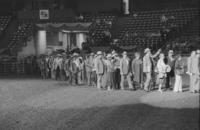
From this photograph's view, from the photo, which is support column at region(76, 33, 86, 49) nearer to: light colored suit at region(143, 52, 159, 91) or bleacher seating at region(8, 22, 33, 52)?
bleacher seating at region(8, 22, 33, 52)

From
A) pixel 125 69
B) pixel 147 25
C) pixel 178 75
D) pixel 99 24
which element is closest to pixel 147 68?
pixel 125 69

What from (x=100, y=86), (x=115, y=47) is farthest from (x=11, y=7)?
(x=100, y=86)

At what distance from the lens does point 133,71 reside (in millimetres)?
17578

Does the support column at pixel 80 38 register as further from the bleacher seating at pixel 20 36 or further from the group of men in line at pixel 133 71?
the group of men in line at pixel 133 71

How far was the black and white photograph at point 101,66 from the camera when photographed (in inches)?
458

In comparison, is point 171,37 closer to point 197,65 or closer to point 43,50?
point 43,50

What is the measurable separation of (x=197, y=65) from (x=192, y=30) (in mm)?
17254

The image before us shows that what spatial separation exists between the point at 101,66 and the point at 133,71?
1.57m

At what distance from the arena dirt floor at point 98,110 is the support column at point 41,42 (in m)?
18.9

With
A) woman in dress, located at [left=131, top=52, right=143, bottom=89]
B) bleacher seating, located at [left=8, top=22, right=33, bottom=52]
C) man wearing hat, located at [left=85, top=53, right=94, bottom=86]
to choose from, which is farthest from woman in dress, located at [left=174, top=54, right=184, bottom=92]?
bleacher seating, located at [left=8, top=22, right=33, bottom=52]

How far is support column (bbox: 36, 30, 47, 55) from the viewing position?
3659 cm

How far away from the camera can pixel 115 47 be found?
31.2 metres

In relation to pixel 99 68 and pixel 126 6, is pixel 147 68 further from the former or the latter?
pixel 126 6

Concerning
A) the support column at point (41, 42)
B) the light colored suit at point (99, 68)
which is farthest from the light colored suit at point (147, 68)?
the support column at point (41, 42)
